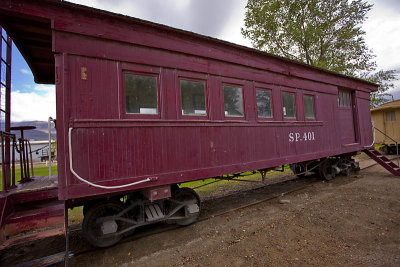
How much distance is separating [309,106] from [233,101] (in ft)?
11.0

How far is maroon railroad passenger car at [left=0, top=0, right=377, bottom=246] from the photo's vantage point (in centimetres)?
318

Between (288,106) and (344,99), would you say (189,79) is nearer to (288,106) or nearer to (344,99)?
(288,106)

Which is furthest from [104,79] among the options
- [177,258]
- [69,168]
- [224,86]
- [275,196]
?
[275,196]

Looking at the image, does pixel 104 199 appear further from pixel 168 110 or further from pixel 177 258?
pixel 168 110

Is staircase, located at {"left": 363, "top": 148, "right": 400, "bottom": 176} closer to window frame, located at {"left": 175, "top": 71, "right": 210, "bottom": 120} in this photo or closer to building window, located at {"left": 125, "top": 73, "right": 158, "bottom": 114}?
window frame, located at {"left": 175, "top": 71, "right": 210, "bottom": 120}

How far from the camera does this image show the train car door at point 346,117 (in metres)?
8.05

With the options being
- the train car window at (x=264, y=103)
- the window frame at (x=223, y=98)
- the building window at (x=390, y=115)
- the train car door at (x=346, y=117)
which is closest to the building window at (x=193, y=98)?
the window frame at (x=223, y=98)

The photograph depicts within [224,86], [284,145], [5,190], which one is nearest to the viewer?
[5,190]

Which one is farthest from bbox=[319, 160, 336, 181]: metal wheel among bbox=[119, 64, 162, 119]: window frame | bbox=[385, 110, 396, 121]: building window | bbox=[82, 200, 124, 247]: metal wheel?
bbox=[385, 110, 396, 121]: building window

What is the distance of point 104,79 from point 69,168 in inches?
59.1

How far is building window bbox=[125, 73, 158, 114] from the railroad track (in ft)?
8.14

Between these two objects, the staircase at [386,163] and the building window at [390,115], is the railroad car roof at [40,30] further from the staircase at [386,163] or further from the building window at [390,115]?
the building window at [390,115]

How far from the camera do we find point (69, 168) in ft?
10.1

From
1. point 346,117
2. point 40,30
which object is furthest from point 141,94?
point 346,117
